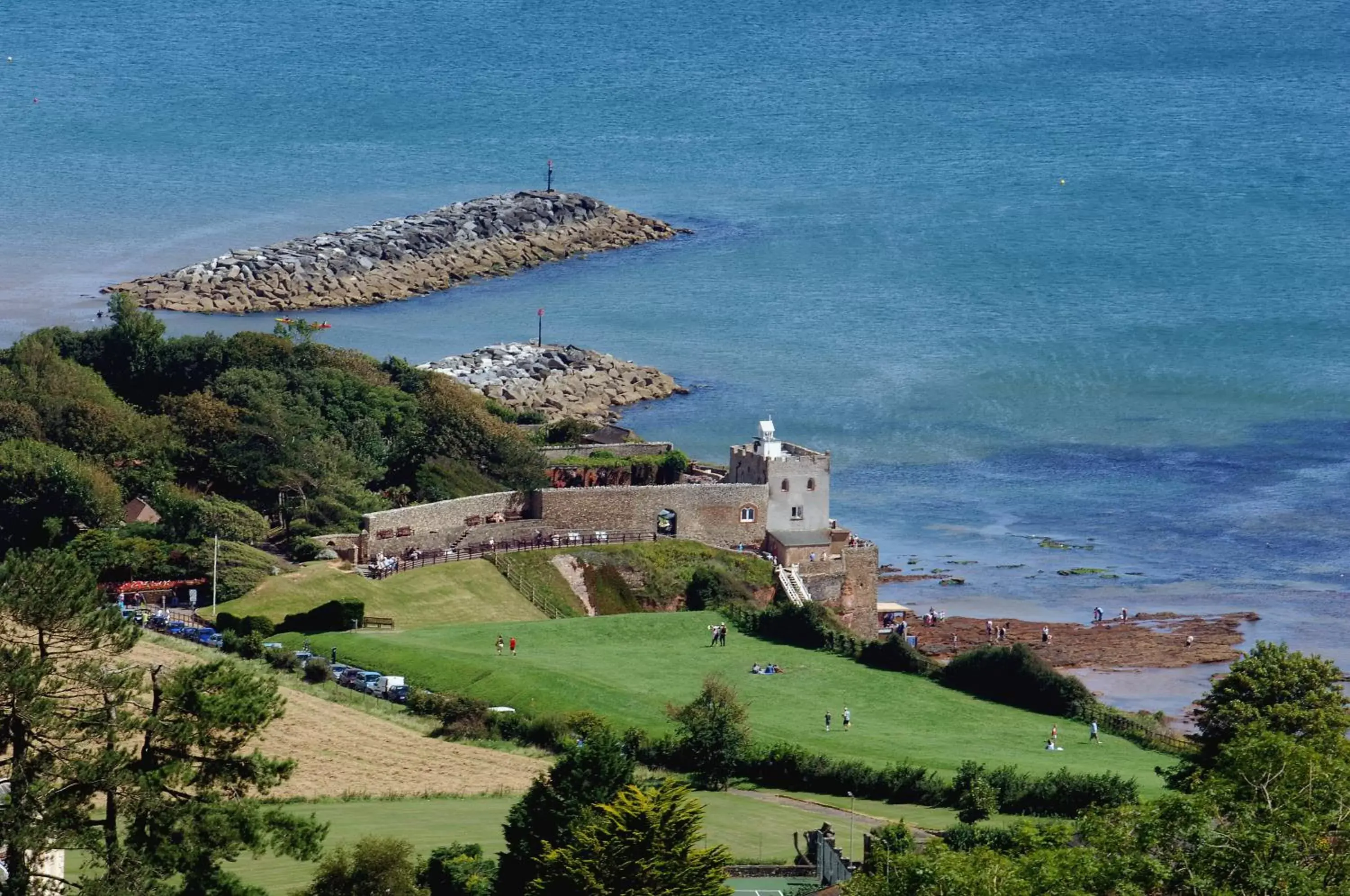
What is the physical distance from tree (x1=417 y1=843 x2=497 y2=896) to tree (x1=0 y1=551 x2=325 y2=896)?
157 inches

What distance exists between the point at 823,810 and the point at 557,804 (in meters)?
11.1

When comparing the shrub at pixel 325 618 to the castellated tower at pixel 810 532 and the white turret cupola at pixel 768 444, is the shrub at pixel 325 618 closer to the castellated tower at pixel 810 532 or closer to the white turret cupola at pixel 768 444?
the castellated tower at pixel 810 532

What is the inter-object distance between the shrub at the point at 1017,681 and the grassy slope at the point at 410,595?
13802 millimetres

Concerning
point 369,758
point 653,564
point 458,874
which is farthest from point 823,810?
point 653,564

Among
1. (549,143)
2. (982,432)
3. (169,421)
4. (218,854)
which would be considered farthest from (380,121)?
(218,854)

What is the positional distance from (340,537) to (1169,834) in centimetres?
4145

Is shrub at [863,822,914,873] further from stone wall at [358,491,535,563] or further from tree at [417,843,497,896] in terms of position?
stone wall at [358,491,535,563]

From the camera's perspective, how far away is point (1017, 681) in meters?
74.2

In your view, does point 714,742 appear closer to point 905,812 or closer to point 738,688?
point 905,812

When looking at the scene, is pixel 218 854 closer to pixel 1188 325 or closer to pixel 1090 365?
pixel 1090 365

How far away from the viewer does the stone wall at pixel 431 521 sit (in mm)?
83312

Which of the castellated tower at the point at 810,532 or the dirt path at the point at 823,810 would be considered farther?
the castellated tower at the point at 810,532

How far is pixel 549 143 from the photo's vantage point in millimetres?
188125

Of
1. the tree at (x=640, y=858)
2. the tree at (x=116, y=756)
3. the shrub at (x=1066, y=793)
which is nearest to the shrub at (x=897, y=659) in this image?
the shrub at (x=1066, y=793)
